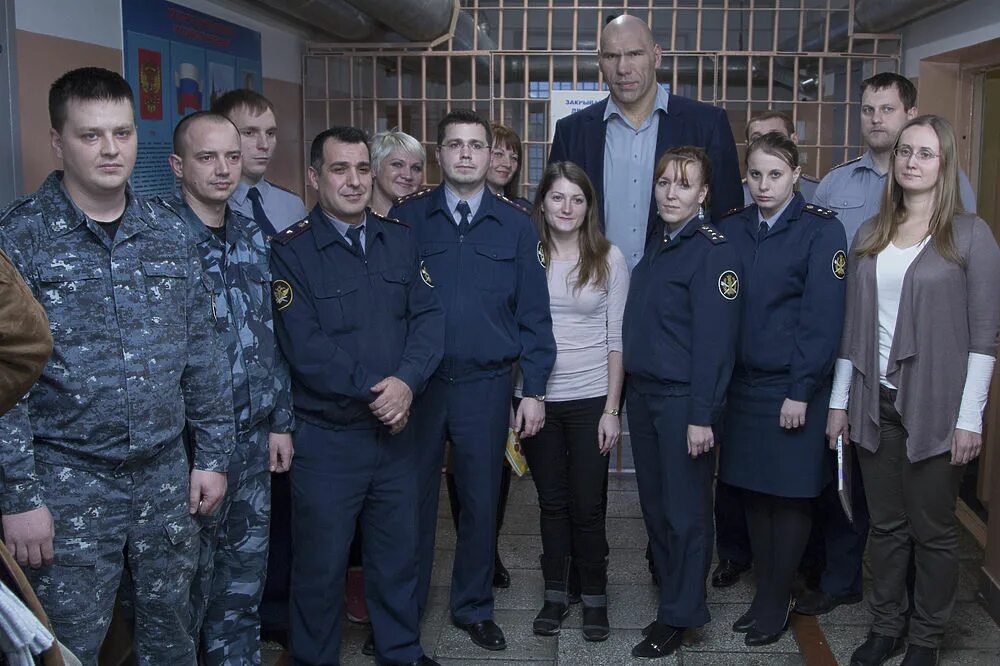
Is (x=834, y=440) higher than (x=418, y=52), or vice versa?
(x=418, y=52)

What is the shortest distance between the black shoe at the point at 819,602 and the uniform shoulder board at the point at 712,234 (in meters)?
1.31

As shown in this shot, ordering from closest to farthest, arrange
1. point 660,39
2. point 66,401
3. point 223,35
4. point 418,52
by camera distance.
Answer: point 66,401 < point 223,35 < point 418,52 < point 660,39

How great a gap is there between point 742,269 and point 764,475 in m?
0.64

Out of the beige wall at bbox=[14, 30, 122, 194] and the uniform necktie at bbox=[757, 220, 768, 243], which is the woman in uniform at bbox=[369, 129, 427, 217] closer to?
the beige wall at bbox=[14, 30, 122, 194]

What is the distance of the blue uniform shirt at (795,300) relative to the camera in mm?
2871

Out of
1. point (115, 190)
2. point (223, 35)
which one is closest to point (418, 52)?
point (223, 35)

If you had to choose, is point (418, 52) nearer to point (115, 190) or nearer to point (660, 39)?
point (660, 39)

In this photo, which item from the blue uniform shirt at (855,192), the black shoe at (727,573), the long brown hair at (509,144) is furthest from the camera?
the long brown hair at (509,144)

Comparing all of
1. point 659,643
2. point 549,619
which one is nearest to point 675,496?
point 659,643

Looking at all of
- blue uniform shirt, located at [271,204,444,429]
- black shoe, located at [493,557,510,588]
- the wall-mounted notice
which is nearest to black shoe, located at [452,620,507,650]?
black shoe, located at [493,557,510,588]

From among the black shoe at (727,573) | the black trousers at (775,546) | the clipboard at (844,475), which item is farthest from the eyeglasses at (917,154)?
the black shoe at (727,573)

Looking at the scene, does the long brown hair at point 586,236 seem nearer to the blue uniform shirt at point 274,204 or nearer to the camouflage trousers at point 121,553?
the blue uniform shirt at point 274,204

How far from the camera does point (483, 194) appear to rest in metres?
3.05

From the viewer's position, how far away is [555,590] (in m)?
3.21
